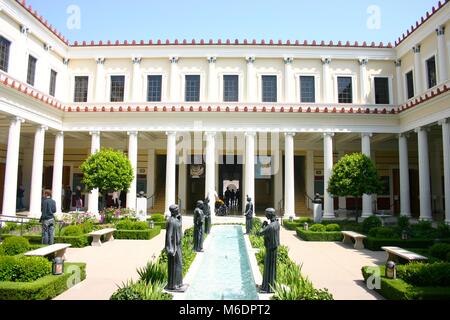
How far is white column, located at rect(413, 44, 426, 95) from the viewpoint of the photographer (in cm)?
2219

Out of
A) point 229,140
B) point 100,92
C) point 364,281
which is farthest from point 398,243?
point 100,92

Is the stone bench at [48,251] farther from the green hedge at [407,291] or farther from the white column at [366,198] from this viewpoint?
the white column at [366,198]

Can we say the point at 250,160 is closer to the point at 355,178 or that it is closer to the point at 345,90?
the point at 355,178

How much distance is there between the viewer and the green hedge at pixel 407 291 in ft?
21.6

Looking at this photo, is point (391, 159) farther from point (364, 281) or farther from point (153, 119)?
point (364, 281)

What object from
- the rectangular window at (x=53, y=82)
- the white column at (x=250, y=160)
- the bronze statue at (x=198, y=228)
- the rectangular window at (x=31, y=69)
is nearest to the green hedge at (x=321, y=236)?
the bronze statue at (x=198, y=228)

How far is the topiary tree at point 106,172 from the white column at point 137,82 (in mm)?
7514

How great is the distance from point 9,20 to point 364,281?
21.8m

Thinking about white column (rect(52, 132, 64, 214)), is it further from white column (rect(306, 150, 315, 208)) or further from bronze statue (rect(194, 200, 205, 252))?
white column (rect(306, 150, 315, 208))

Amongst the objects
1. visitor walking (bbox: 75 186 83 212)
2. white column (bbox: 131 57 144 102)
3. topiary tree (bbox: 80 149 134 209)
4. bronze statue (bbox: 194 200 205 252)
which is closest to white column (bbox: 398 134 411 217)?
bronze statue (bbox: 194 200 205 252)

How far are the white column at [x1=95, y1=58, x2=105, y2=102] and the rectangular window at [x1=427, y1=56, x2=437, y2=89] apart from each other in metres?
22.0

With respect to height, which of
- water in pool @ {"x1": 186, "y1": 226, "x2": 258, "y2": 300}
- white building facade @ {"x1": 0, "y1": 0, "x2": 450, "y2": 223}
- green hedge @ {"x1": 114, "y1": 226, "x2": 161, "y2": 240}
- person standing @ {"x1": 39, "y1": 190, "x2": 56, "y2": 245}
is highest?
white building facade @ {"x1": 0, "y1": 0, "x2": 450, "y2": 223}

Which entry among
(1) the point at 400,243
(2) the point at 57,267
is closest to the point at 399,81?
(1) the point at 400,243
